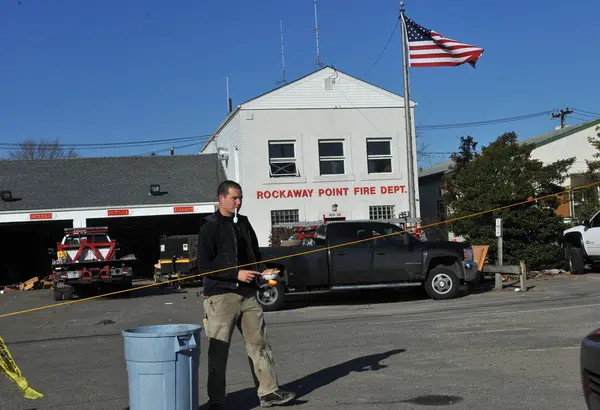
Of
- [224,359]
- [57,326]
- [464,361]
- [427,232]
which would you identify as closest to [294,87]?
[427,232]

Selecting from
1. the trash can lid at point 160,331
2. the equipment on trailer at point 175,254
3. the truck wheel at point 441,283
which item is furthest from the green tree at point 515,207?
the trash can lid at point 160,331

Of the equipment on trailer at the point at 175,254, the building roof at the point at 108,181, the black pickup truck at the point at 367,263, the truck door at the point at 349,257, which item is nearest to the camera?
the black pickup truck at the point at 367,263

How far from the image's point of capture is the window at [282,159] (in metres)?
25.5

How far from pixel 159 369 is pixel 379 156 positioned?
848 inches

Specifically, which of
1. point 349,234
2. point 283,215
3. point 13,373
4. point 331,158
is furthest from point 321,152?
point 13,373

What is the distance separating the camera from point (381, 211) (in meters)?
26.1

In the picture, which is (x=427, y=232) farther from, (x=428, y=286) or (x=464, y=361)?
(x=464, y=361)

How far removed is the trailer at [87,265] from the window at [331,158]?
329 inches

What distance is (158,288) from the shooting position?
77.5 ft

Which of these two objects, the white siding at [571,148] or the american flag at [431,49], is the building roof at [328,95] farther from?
the white siding at [571,148]

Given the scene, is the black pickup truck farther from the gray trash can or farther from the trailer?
the gray trash can

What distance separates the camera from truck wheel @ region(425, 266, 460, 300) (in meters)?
15.4

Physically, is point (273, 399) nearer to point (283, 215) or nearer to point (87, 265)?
point (87, 265)

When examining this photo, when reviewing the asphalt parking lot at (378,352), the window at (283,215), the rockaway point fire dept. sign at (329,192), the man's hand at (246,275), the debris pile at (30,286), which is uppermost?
the rockaway point fire dept. sign at (329,192)
